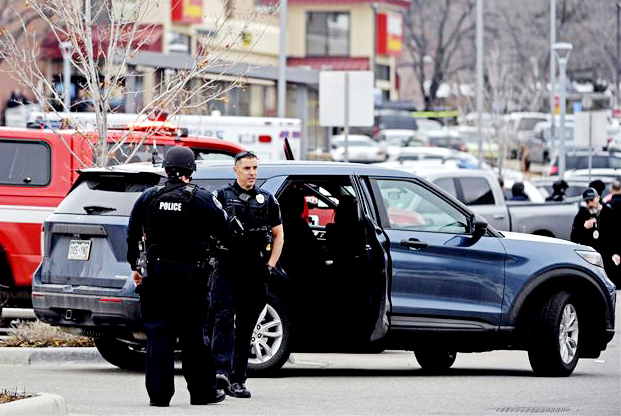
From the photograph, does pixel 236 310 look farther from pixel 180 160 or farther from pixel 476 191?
pixel 476 191

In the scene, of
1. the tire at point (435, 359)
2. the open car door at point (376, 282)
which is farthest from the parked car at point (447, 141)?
the open car door at point (376, 282)

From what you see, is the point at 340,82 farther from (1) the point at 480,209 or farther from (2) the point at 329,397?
(2) the point at 329,397

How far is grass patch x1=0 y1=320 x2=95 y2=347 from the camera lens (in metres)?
14.2

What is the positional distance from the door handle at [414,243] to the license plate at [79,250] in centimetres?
254

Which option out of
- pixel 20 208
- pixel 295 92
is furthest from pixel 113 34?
pixel 295 92

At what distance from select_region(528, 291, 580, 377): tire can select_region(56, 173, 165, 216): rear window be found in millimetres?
3450

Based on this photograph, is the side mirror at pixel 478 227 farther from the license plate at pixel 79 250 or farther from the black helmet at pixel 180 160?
the black helmet at pixel 180 160

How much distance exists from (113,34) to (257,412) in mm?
6070

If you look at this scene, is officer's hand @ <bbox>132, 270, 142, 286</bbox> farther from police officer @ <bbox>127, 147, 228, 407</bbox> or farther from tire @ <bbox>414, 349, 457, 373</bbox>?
tire @ <bbox>414, 349, 457, 373</bbox>

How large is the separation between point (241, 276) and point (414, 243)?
2.14 metres

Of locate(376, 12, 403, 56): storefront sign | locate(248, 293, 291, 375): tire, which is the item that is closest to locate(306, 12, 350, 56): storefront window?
locate(376, 12, 403, 56): storefront sign

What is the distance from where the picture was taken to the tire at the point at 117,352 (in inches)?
530

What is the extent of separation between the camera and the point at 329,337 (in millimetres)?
12852

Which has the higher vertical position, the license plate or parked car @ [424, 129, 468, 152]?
the license plate
